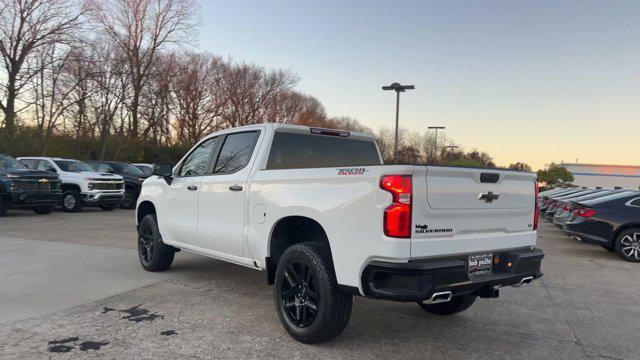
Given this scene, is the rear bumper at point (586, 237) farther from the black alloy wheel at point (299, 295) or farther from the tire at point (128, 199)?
the tire at point (128, 199)

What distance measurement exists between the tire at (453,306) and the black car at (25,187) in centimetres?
1341

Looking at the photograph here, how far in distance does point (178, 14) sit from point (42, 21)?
1344 centimetres

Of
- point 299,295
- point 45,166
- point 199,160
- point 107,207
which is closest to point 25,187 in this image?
point 45,166

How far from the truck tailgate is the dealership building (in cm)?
6535

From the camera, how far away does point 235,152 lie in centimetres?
556

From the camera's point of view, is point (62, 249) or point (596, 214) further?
point (596, 214)

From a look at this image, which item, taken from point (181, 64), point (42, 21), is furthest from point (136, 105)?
point (42, 21)

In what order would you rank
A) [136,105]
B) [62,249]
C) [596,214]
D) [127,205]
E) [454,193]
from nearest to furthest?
1. [454,193]
2. [62,249]
3. [596,214]
4. [127,205]
5. [136,105]

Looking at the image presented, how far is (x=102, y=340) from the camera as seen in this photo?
13.8 feet

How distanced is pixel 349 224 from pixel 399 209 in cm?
48

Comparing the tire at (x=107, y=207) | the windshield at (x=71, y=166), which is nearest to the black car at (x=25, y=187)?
the windshield at (x=71, y=166)

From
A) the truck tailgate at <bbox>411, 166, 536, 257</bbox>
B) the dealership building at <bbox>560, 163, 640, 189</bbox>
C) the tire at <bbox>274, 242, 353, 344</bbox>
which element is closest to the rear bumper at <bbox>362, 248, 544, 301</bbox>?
the truck tailgate at <bbox>411, 166, 536, 257</bbox>

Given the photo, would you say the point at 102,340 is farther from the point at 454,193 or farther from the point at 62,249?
the point at 62,249

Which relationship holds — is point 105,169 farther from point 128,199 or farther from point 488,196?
point 488,196
